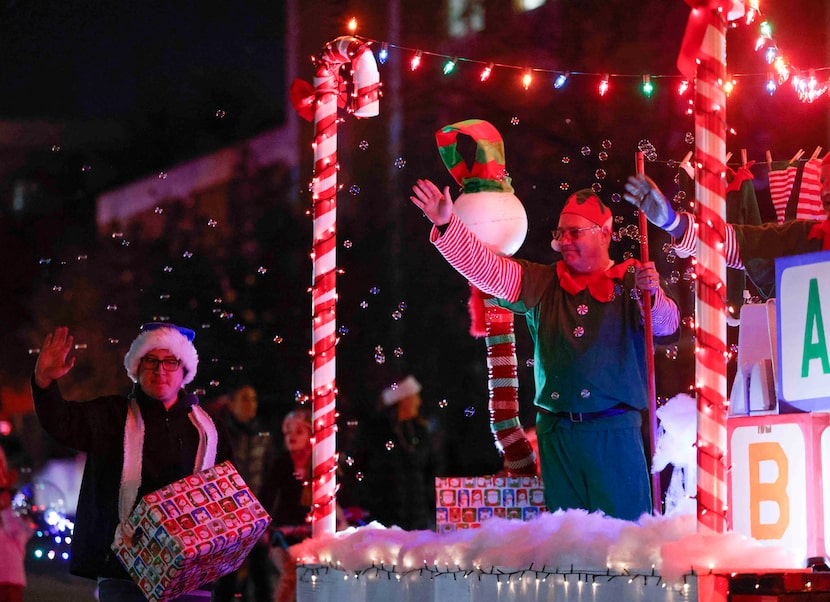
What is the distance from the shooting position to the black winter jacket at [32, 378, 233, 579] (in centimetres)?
471

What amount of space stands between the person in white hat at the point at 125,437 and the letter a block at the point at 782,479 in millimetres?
2282

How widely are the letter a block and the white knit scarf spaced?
2.25 metres

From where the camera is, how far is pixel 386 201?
10.1 metres

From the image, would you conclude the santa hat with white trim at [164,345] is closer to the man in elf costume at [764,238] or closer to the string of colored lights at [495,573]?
the string of colored lights at [495,573]

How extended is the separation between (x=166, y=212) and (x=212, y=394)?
68.3 inches

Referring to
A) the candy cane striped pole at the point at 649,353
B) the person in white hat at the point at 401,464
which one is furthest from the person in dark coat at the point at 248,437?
the candy cane striped pole at the point at 649,353

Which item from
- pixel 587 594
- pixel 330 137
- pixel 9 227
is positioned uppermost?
pixel 9 227

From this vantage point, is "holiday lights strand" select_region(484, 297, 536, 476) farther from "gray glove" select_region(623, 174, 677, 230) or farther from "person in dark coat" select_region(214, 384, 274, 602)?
"person in dark coat" select_region(214, 384, 274, 602)

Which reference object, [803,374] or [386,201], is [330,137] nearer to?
[803,374]

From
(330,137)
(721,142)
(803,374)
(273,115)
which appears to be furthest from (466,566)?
(273,115)

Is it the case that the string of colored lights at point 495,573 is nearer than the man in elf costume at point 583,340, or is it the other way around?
the string of colored lights at point 495,573

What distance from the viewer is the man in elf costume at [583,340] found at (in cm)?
471

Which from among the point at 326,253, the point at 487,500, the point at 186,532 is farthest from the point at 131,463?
the point at 487,500

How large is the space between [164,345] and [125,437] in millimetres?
482
